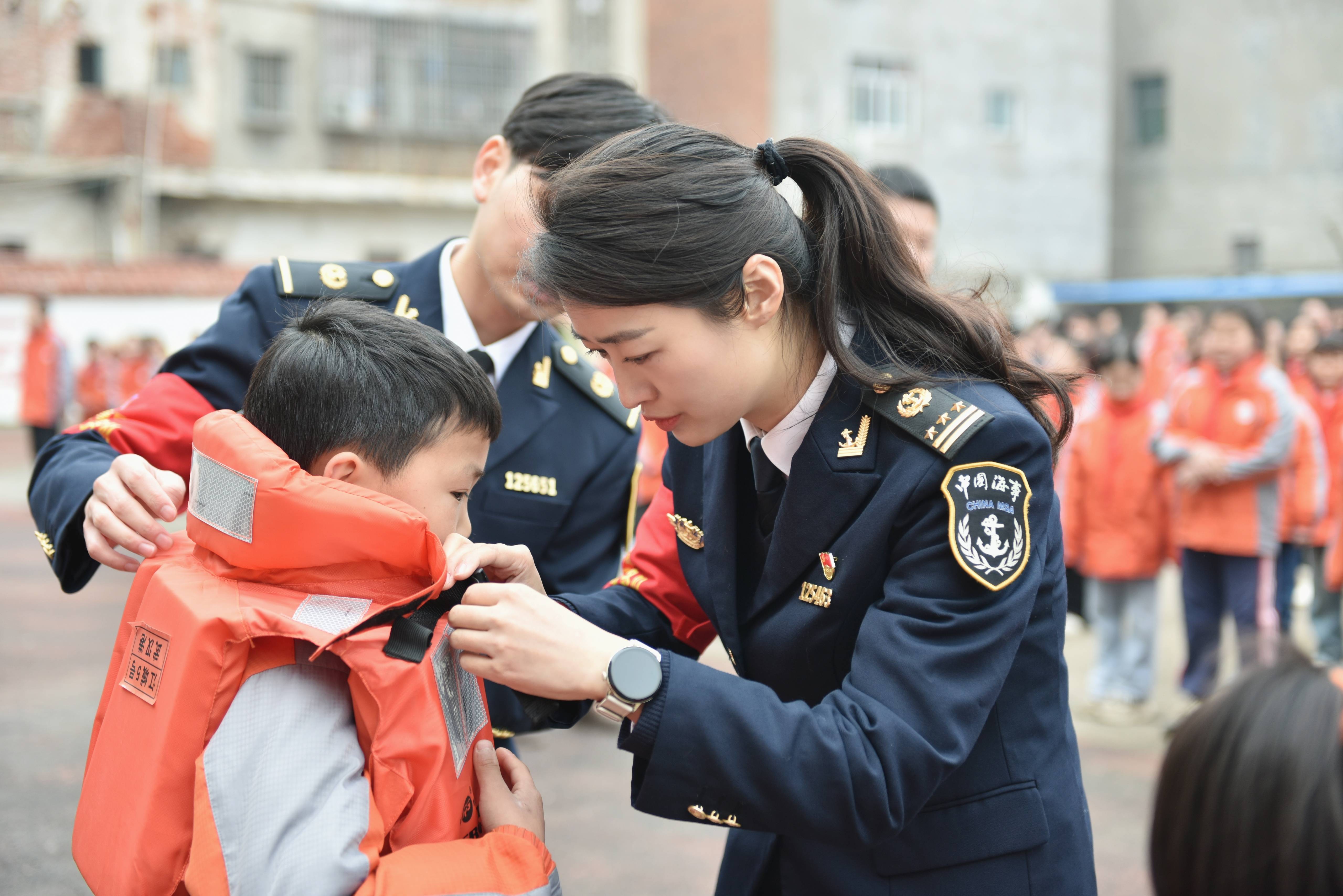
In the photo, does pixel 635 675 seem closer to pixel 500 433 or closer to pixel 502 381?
pixel 500 433

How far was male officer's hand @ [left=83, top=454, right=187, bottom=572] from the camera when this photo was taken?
68.2 inches

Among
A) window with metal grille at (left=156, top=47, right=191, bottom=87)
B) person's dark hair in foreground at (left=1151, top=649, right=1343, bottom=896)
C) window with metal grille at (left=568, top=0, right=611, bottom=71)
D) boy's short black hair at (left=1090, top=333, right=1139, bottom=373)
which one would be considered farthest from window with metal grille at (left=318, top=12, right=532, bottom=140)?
person's dark hair in foreground at (left=1151, top=649, right=1343, bottom=896)

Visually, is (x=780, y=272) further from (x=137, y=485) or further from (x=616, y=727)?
(x=616, y=727)

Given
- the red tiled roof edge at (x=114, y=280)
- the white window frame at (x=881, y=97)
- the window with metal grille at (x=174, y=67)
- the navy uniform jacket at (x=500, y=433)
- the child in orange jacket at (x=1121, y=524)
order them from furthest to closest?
the window with metal grille at (x=174, y=67), the white window frame at (x=881, y=97), the red tiled roof edge at (x=114, y=280), the child in orange jacket at (x=1121, y=524), the navy uniform jacket at (x=500, y=433)

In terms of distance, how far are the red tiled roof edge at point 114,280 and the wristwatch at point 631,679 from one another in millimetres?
18299

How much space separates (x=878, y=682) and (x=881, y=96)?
2123 cm

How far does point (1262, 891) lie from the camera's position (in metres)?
1.12

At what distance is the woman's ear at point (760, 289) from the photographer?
1.58m

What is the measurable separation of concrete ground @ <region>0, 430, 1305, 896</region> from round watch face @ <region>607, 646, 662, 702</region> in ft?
8.34

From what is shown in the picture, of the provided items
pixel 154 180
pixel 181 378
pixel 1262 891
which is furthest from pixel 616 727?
pixel 154 180

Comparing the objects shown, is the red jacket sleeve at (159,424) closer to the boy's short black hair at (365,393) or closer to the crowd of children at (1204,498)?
the boy's short black hair at (365,393)

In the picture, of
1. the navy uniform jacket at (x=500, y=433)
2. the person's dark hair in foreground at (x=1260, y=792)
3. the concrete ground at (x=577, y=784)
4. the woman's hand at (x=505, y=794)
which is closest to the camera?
the person's dark hair in foreground at (x=1260, y=792)

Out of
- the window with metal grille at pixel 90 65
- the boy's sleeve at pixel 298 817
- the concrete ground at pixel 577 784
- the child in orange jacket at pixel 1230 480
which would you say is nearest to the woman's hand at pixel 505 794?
the boy's sleeve at pixel 298 817

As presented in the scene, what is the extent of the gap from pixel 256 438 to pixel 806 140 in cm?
86
